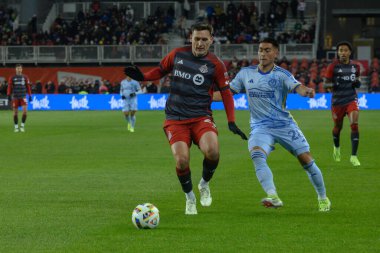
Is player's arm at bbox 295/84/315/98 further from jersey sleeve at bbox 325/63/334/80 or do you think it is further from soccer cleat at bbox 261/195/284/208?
jersey sleeve at bbox 325/63/334/80

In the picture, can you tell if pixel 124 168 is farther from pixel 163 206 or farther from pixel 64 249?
pixel 64 249

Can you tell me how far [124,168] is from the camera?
60.7 ft

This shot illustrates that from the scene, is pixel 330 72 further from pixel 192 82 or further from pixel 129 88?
pixel 129 88

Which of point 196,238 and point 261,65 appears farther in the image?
point 261,65

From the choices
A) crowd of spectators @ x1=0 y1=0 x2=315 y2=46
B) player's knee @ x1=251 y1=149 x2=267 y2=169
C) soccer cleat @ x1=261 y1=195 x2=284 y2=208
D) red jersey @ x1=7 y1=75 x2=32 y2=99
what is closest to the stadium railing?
crowd of spectators @ x1=0 y1=0 x2=315 y2=46

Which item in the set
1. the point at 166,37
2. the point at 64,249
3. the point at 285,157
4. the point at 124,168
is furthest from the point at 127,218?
the point at 166,37

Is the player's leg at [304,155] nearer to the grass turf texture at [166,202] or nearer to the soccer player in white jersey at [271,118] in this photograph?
the soccer player in white jersey at [271,118]

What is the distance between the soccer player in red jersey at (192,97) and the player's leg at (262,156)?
0.37 metres

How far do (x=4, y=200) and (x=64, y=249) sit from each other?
435 cm

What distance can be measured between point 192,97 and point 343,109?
27.3 feet

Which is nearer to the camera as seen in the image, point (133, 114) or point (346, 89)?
point (346, 89)

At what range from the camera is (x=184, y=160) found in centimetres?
1152

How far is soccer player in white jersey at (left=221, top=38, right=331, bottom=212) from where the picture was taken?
463 inches

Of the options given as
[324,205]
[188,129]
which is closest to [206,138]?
[188,129]
